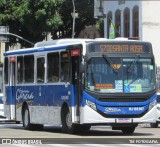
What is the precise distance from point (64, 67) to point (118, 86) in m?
2.17

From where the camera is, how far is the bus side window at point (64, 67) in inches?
928

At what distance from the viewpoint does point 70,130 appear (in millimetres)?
23719

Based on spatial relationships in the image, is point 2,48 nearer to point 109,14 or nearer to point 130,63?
point 109,14

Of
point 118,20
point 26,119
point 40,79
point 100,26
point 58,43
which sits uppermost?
point 100,26

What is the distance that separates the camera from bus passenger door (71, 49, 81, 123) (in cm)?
2281

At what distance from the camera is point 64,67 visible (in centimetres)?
2380

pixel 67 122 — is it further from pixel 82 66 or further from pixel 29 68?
pixel 29 68

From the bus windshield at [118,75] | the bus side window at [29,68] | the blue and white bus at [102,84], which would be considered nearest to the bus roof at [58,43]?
the blue and white bus at [102,84]

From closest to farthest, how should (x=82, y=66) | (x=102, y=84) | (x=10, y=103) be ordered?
(x=82, y=66) → (x=102, y=84) → (x=10, y=103)

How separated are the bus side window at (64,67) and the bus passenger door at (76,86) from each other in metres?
0.37

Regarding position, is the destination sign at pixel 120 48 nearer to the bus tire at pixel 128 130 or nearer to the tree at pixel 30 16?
the bus tire at pixel 128 130

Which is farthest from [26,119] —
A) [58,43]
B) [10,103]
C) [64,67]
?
[64,67]

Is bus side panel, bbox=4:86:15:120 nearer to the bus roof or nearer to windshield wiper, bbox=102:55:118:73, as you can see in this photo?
the bus roof

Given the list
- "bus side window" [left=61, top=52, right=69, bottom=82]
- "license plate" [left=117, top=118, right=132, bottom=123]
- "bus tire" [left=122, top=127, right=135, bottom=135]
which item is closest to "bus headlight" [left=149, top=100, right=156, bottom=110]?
"license plate" [left=117, top=118, right=132, bottom=123]
